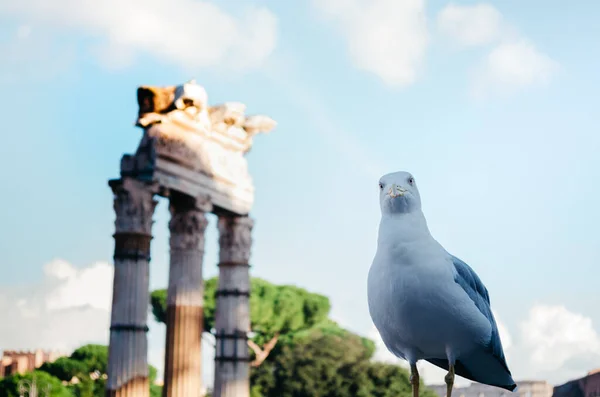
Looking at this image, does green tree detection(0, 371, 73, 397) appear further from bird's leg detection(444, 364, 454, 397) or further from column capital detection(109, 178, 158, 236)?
bird's leg detection(444, 364, 454, 397)

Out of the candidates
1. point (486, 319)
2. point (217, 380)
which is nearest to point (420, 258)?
point (486, 319)

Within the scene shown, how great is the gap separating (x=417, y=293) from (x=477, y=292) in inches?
15.9

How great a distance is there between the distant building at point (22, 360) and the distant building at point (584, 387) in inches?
1984

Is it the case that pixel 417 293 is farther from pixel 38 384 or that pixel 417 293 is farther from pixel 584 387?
pixel 38 384

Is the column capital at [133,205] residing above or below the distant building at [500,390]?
above

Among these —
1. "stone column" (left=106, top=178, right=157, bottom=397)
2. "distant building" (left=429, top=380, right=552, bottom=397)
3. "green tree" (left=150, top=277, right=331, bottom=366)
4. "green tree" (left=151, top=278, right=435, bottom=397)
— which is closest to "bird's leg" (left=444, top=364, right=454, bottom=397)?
"distant building" (left=429, top=380, right=552, bottom=397)

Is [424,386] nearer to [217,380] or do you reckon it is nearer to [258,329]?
[258,329]

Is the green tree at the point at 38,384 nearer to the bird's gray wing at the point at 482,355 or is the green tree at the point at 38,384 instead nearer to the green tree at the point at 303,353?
the green tree at the point at 303,353

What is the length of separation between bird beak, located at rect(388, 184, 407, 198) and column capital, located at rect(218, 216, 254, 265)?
587 inches

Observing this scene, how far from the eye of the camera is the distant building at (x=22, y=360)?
53125 mm

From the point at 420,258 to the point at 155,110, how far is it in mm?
13536

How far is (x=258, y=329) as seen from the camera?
125 ft

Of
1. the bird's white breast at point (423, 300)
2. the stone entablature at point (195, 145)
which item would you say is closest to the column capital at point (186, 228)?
the stone entablature at point (195, 145)

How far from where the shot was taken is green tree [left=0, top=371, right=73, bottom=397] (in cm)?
4128
